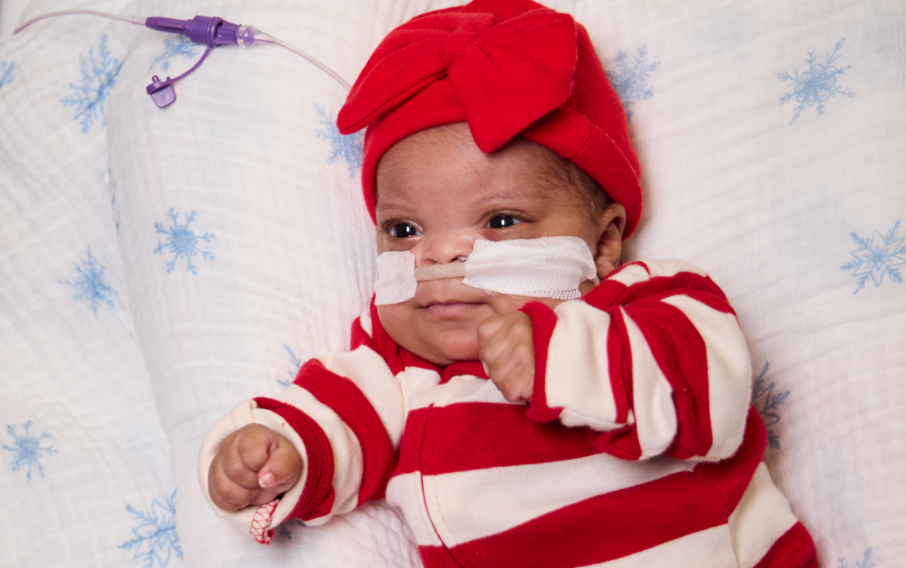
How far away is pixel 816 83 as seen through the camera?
53.3 inches

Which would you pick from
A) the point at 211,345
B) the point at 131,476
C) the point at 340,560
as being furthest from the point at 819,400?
the point at 131,476

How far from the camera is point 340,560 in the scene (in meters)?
1.13

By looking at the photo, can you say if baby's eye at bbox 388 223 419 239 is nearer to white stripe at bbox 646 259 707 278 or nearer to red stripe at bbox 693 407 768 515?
white stripe at bbox 646 259 707 278

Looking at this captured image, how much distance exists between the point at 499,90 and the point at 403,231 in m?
0.29

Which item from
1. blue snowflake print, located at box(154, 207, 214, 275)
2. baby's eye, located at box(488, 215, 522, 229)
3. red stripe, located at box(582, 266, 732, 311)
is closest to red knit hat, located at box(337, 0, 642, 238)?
baby's eye, located at box(488, 215, 522, 229)

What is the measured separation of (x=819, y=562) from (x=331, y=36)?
1.36 meters

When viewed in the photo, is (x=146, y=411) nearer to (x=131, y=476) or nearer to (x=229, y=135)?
(x=131, y=476)

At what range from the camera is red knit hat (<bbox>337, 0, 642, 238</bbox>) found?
1079mm

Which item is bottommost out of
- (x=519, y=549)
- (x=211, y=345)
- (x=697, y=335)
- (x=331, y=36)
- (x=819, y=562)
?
(x=819, y=562)

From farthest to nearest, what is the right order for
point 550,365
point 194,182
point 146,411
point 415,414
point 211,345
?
1. point 146,411
2. point 194,182
3. point 211,345
4. point 415,414
5. point 550,365

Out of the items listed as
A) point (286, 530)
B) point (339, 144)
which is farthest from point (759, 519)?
point (339, 144)

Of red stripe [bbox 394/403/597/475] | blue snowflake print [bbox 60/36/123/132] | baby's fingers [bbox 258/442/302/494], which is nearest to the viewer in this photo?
baby's fingers [bbox 258/442/302/494]

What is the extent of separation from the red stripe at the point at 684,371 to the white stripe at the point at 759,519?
10.8 inches

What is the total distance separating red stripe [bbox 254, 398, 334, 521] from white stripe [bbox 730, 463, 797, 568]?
621 millimetres
